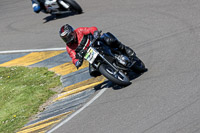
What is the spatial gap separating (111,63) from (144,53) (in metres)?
1.86

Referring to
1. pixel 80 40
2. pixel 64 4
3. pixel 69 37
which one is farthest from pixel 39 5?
pixel 69 37

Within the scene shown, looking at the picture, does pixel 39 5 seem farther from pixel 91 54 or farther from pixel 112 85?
pixel 91 54

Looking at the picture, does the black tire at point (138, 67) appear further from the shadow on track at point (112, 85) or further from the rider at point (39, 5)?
the rider at point (39, 5)

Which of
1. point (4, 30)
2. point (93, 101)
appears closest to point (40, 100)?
point (93, 101)

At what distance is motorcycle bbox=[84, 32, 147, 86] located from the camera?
28.0 ft

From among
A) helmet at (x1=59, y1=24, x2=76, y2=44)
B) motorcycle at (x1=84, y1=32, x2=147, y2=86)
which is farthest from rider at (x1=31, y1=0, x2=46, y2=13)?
motorcycle at (x1=84, y1=32, x2=147, y2=86)

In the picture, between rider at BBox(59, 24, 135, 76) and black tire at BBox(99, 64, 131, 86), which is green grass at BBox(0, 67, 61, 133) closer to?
rider at BBox(59, 24, 135, 76)

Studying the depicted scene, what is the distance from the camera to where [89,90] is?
30.8 ft

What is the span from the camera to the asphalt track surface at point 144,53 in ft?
22.7

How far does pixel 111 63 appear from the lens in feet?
29.0

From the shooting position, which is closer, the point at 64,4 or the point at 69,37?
the point at 69,37

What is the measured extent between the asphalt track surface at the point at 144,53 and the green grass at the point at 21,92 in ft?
5.57

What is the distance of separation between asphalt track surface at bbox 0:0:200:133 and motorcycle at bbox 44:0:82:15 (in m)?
0.32

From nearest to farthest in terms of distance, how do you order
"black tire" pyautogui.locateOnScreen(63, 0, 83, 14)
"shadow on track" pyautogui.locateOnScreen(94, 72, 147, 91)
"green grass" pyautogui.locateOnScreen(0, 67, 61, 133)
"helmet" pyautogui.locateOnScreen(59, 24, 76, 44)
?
"helmet" pyautogui.locateOnScreen(59, 24, 76, 44), "shadow on track" pyautogui.locateOnScreen(94, 72, 147, 91), "green grass" pyautogui.locateOnScreen(0, 67, 61, 133), "black tire" pyautogui.locateOnScreen(63, 0, 83, 14)
